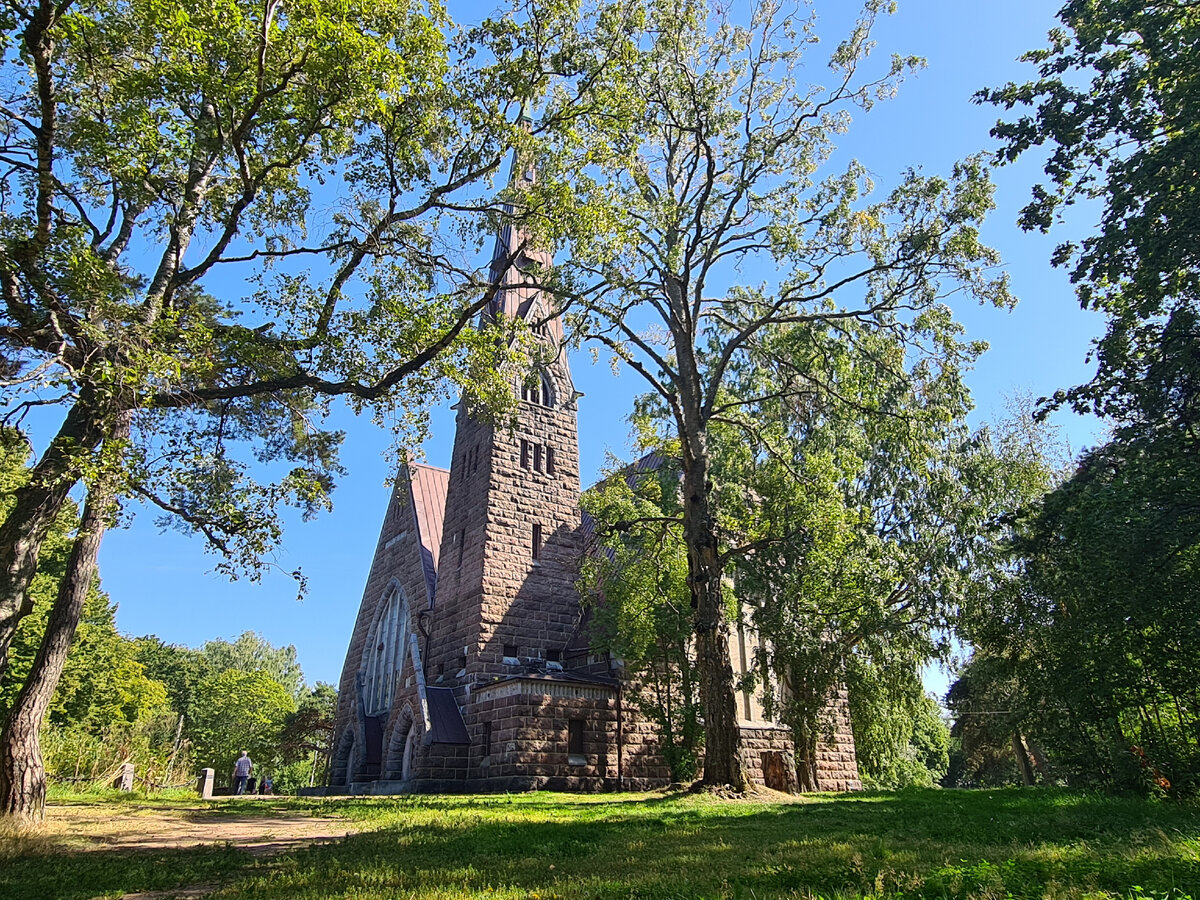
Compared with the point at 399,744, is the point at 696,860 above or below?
below

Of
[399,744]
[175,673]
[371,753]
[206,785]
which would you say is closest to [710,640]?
[399,744]

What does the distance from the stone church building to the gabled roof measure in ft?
0.33

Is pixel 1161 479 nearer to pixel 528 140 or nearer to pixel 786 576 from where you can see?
pixel 786 576

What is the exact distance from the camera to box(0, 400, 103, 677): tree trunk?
8.29m

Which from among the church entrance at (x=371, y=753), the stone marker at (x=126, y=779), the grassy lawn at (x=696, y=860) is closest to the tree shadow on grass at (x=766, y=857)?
the grassy lawn at (x=696, y=860)

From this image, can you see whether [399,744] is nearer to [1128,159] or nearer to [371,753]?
[371,753]

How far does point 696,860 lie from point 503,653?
17.1 metres

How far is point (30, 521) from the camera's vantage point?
856cm

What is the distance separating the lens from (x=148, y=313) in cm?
916

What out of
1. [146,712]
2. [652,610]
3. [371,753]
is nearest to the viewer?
[652,610]

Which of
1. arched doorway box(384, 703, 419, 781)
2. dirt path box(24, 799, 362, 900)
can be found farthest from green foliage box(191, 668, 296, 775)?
dirt path box(24, 799, 362, 900)

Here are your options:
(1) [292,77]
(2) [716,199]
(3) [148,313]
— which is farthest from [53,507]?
(2) [716,199]

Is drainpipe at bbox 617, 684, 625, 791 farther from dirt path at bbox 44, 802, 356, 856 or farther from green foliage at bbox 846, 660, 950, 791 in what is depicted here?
dirt path at bbox 44, 802, 356, 856

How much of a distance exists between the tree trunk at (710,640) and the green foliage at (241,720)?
31897 millimetres
